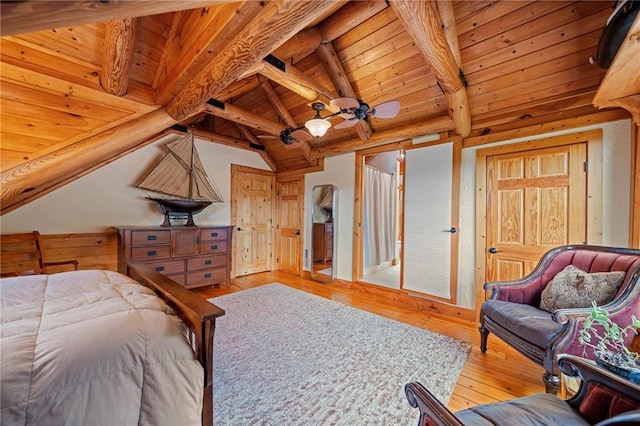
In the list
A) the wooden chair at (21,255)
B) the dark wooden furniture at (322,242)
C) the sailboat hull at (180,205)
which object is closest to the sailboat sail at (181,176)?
the sailboat hull at (180,205)

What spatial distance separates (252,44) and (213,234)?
304 centimetres

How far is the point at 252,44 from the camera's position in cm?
175

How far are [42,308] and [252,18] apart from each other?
205cm

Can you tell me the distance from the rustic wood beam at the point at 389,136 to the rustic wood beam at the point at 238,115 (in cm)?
90

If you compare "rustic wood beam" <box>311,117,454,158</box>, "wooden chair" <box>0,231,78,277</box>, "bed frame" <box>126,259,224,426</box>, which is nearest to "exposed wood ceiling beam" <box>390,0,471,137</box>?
"rustic wood beam" <box>311,117,454,158</box>

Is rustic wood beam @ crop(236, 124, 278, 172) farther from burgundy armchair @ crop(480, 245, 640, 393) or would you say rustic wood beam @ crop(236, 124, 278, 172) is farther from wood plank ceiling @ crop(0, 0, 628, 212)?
burgundy armchair @ crop(480, 245, 640, 393)

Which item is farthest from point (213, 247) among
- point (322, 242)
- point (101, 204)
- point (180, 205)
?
point (322, 242)

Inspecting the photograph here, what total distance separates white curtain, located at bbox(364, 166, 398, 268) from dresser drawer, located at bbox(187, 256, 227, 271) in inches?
104

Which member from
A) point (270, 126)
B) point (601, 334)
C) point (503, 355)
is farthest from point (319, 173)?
point (601, 334)

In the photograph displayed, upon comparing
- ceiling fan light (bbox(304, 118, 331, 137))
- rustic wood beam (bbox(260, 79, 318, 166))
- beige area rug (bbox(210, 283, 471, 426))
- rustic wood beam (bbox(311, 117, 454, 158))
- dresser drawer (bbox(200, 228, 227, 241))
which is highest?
rustic wood beam (bbox(260, 79, 318, 166))

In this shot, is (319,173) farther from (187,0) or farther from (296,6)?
(187,0)

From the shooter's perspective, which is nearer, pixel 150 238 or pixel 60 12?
pixel 60 12

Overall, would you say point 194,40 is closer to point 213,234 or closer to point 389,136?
point 389,136

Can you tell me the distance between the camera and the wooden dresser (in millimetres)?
3277
